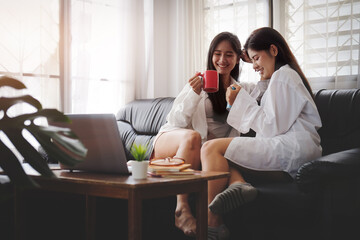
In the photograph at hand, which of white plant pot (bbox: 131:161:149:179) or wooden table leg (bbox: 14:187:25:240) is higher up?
white plant pot (bbox: 131:161:149:179)

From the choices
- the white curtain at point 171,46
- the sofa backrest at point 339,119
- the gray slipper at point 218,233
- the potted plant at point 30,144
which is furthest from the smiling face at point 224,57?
the potted plant at point 30,144

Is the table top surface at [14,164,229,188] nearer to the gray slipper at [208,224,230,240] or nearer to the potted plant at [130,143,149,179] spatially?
the potted plant at [130,143,149,179]

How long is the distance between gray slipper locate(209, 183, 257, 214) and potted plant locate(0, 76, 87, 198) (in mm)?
936

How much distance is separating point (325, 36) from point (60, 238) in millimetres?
2347

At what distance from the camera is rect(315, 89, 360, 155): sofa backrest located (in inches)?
87.9

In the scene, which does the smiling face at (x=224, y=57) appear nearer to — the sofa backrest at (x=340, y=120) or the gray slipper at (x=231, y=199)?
the sofa backrest at (x=340, y=120)

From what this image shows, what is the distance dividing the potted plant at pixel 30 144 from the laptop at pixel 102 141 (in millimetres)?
571

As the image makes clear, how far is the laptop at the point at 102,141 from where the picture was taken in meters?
1.59

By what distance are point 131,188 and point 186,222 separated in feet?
1.96

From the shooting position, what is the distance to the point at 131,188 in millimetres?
1383

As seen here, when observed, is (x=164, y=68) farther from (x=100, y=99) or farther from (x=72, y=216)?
(x=72, y=216)

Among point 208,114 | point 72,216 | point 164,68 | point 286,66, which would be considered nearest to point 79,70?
point 164,68

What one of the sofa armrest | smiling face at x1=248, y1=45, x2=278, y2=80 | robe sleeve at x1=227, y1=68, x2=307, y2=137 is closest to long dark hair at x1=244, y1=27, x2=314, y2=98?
smiling face at x1=248, y1=45, x2=278, y2=80

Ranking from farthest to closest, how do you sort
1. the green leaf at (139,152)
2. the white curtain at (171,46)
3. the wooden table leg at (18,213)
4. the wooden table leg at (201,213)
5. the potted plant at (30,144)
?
the white curtain at (171,46)
the wooden table leg at (18,213)
the wooden table leg at (201,213)
the green leaf at (139,152)
the potted plant at (30,144)
